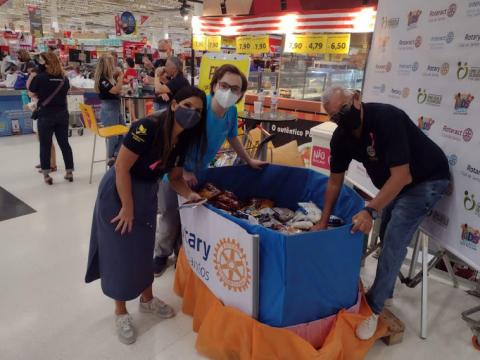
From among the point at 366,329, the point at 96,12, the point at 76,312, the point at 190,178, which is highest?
the point at 96,12

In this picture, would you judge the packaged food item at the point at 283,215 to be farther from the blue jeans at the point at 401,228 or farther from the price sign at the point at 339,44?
the price sign at the point at 339,44

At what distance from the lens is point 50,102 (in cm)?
441

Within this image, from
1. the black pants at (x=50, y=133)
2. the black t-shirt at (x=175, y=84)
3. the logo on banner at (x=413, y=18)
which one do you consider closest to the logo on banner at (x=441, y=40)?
the logo on banner at (x=413, y=18)

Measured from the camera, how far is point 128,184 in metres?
1.79

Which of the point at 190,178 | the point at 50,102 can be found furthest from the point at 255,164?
the point at 50,102

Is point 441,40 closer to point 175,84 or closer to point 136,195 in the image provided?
point 136,195

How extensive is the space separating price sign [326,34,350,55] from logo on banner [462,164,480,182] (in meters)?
4.52

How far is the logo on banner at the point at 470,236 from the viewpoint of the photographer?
190 centimetres

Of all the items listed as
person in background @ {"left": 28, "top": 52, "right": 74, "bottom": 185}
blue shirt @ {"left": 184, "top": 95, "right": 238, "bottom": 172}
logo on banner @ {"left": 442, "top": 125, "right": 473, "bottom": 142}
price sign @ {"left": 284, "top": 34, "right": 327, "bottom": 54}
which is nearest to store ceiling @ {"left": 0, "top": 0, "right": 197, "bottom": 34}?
price sign @ {"left": 284, "top": 34, "right": 327, "bottom": 54}

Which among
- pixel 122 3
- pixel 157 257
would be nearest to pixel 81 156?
pixel 157 257

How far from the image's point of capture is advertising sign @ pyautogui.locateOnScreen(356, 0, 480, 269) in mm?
1873

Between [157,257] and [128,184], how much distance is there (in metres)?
1.18

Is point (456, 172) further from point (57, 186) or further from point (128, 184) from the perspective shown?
point (57, 186)

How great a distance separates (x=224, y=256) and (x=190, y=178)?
636 mm
